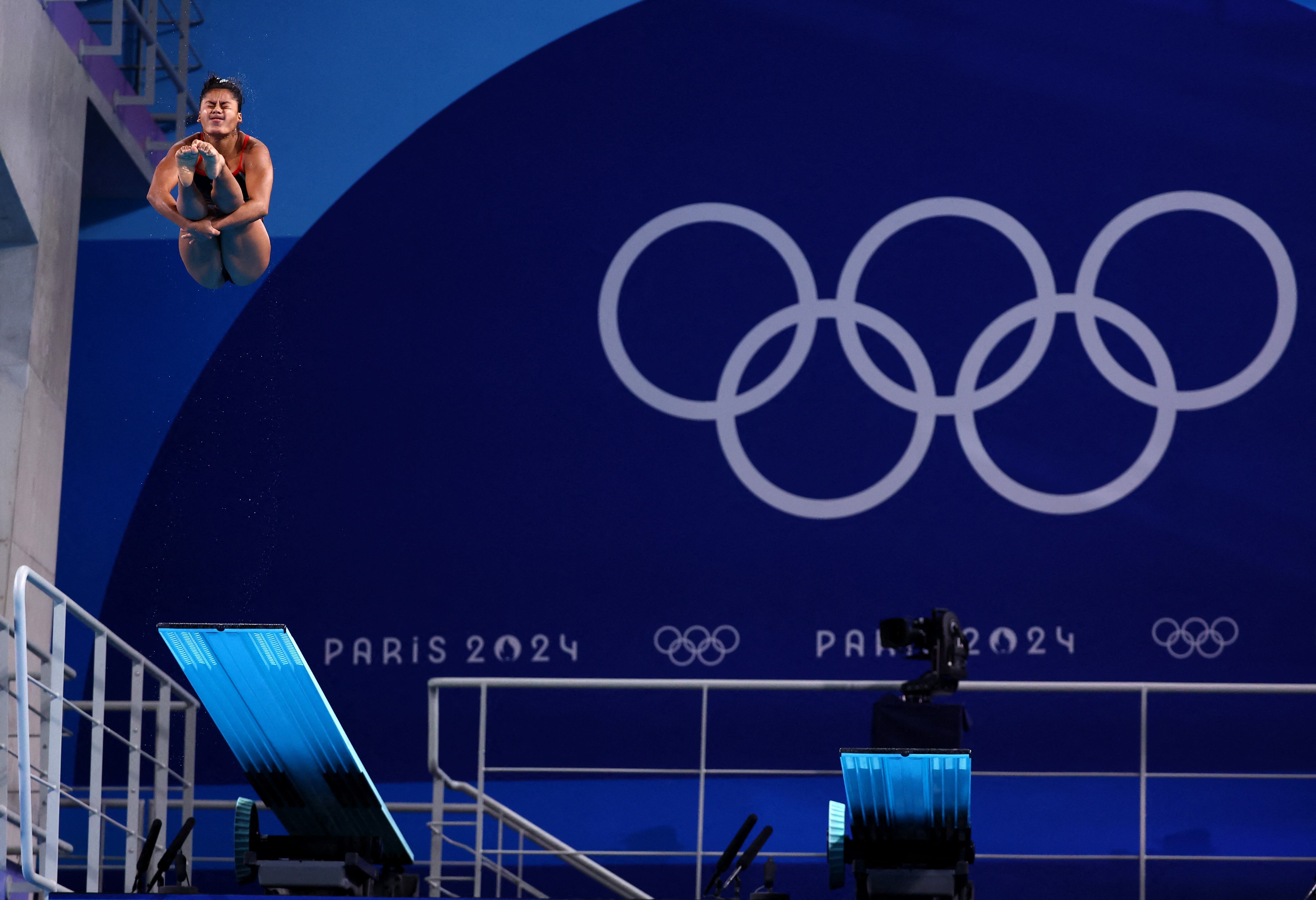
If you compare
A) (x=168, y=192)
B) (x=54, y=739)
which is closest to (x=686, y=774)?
(x=54, y=739)

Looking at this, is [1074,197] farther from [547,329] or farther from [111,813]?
[111,813]

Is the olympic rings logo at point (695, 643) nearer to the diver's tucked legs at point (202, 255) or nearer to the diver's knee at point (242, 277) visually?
the diver's knee at point (242, 277)

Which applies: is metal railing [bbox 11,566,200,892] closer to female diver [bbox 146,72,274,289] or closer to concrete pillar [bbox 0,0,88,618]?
concrete pillar [bbox 0,0,88,618]

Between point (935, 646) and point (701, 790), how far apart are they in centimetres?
86

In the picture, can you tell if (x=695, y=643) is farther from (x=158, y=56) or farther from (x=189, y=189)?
(x=158, y=56)

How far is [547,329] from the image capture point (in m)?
6.87

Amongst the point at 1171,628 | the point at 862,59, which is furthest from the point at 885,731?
the point at 862,59

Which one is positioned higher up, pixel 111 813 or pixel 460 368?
pixel 460 368

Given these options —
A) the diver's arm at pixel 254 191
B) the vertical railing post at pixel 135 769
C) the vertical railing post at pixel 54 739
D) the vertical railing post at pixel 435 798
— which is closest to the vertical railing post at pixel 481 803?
the vertical railing post at pixel 435 798

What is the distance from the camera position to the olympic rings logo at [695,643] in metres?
6.61

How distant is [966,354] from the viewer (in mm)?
6754

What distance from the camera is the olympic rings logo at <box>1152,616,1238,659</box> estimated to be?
6.48m

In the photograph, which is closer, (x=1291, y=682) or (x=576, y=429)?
(x=1291, y=682)

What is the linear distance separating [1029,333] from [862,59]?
4.27 ft
